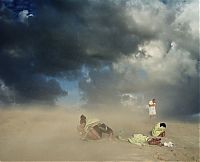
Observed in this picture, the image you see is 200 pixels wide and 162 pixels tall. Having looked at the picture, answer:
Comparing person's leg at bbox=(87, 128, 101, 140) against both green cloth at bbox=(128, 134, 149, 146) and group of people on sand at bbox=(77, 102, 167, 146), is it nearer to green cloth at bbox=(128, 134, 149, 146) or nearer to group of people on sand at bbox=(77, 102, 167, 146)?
group of people on sand at bbox=(77, 102, 167, 146)

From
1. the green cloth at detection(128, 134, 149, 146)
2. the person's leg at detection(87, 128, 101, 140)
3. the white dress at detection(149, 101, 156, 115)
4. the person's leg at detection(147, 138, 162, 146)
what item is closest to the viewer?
the person's leg at detection(147, 138, 162, 146)

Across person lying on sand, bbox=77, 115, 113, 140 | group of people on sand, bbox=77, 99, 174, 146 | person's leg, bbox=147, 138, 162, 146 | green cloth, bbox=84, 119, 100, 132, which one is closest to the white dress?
group of people on sand, bbox=77, 99, 174, 146

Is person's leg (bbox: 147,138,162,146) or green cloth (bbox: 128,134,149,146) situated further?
green cloth (bbox: 128,134,149,146)

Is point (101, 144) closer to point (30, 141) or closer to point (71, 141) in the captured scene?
point (71, 141)

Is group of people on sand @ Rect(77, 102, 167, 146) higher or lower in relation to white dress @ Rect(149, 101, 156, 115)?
lower

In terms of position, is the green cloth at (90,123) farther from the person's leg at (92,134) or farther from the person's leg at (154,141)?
the person's leg at (154,141)

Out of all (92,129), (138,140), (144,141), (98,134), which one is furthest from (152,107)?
(92,129)

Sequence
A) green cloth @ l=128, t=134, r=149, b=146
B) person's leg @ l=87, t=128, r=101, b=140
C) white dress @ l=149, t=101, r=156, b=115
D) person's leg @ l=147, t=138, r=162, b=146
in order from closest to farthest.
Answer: person's leg @ l=147, t=138, r=162, b=146, green cloth @ l=128, t=134, r=149, b=146, person's leg @ l=87, t=128, r=101, b=140, white dress @ l=149, t=101, r=156, b=115

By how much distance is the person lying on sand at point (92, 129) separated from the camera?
1783 cm

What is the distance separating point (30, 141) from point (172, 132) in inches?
426

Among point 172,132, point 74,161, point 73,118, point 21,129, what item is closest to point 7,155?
point 74,161

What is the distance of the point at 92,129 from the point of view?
58.6ft

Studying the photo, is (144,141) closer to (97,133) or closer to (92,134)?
(97,133)

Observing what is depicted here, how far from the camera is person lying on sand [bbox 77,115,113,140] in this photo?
58.5ft
